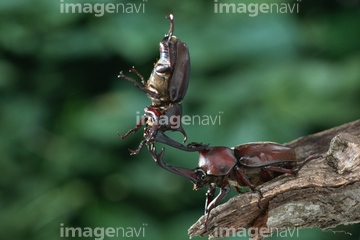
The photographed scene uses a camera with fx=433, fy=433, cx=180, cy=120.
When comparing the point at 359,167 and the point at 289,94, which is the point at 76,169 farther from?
the point at 359,167

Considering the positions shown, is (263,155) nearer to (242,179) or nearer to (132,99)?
(242,179)

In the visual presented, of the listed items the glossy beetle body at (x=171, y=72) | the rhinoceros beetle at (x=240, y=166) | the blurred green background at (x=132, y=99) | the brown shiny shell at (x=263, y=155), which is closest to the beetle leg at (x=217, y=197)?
the rhinoceros beetle at (x=240, y=166)

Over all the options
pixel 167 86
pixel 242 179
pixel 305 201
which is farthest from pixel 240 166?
pixel 167 86

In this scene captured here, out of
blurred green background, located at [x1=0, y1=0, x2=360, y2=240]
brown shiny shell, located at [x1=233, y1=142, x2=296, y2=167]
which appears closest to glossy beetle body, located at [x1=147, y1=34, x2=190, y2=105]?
brown shiny shell, located at [x1=233, y1=142, x2=296, y2=167]

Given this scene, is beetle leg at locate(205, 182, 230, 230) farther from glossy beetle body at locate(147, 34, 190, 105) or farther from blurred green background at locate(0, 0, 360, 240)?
blurred green background at locate(0, 0, 360, 240)

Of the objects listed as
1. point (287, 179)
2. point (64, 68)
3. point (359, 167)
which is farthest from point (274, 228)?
point (64, 68)

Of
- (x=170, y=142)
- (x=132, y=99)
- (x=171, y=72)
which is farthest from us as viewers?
(x=132, y=99)
